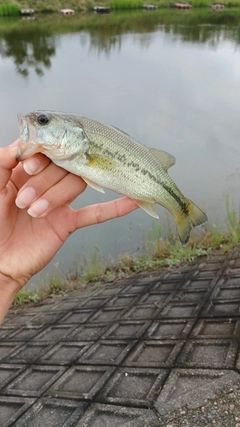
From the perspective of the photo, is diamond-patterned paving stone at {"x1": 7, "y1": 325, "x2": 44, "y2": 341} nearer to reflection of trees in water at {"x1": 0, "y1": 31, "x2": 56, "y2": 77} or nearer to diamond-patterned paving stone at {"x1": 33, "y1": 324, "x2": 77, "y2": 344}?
diamond-patterned paving stone at {"x1": 33, "y1": 324, "x2": 77, "y2": 344}

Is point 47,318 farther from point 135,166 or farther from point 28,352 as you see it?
point 135,166

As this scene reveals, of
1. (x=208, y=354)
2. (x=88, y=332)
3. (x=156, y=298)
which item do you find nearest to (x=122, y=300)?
(x=156, y=298)

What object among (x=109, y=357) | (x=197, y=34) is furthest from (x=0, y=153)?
(x=197, y=34)

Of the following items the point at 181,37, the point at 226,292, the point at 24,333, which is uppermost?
the point at 181,37

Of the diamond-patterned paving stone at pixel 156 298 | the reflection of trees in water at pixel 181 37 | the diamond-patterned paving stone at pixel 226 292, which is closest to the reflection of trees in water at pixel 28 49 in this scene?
the reflection of trees in water at pixel 181 37

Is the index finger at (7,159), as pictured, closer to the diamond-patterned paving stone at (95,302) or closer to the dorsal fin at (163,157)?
the dorsal fin at (163,157)
